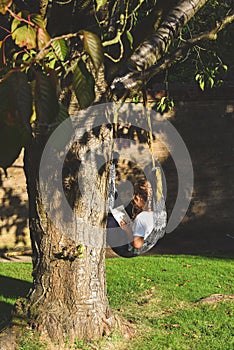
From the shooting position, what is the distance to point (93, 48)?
1911mm

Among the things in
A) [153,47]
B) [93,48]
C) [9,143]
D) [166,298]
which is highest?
[153,47]

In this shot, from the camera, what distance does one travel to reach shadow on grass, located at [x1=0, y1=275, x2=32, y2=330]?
7.13 metres

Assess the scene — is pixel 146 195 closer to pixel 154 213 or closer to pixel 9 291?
pixel 154 213

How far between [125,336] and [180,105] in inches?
261

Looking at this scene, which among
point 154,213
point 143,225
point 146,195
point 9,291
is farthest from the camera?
point 9,291

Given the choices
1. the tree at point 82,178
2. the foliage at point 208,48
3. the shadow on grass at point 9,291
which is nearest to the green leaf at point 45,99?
the tree at point 82,178

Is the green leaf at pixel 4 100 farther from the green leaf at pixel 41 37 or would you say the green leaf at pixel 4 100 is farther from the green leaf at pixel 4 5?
the green leaf at pixel 4 5

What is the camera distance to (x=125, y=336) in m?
5.98

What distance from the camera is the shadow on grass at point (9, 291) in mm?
7129

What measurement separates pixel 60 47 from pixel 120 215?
393cm

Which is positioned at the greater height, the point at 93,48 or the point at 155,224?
the point at 93,48

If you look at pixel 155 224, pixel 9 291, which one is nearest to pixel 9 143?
pixel 155 224

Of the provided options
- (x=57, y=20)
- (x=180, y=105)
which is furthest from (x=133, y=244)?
(x=180, y=105)

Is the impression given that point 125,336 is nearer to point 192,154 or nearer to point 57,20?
point 57,20
